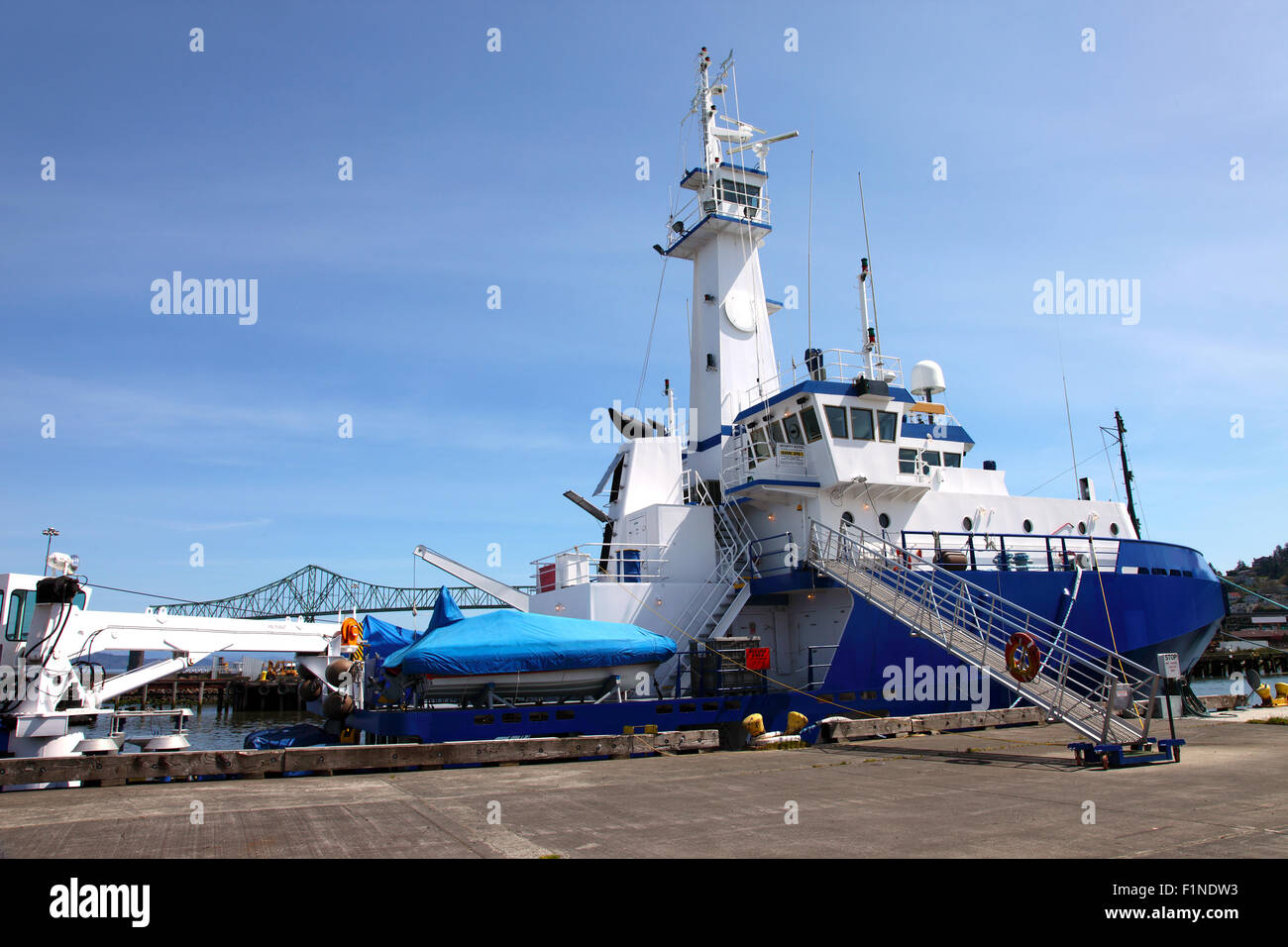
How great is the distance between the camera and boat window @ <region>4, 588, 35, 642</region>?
515 inches

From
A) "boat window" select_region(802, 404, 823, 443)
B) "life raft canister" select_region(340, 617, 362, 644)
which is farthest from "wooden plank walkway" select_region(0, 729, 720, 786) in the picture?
"boat window" select_region(802, 404, 823, 443)

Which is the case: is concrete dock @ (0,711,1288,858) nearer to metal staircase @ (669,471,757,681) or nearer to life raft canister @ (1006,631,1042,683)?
life raft canister @ (1006,631,1042,683)

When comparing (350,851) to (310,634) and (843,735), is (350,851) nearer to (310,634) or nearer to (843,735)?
(843,735)

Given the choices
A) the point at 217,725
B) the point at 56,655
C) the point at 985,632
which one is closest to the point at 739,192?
the point at 985,632

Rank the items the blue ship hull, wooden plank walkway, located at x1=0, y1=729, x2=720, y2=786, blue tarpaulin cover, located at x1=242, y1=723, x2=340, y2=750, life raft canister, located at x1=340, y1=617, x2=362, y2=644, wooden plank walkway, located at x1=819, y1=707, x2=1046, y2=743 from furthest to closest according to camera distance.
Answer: blue tarpaulin cover, located at x1=242, y1=723, x2=340, y2=750 → life raft canister, located at x1=340, y1=617, x2=362, y2=644 → the blue ship hull → wooden plank walkway, located at x1=819, y1=707, x2=1046, y2=743 → wooden plank walkway, located at x1=0, y1=729, x2=720, y2=786

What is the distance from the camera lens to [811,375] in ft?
71.9

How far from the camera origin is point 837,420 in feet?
68.3

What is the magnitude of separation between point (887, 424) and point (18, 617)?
1845cm

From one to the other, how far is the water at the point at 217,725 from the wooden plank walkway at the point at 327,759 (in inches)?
975

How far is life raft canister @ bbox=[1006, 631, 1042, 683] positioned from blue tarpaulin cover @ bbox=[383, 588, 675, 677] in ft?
21.5

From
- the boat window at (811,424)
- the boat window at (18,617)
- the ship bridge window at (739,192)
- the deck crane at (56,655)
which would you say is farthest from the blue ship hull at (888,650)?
the ship bridge window at (739,192)
